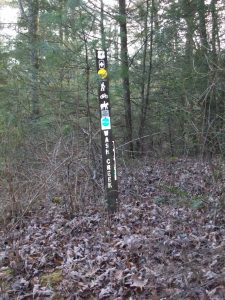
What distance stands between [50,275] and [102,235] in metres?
1.42

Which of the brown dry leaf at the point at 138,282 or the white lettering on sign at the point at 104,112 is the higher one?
the white lettering on sign at the point at 104,112

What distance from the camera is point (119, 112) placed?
16.7 m

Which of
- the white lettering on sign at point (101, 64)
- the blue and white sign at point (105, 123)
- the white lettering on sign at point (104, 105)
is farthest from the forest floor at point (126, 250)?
the white lettering on sign at point (101, 64)

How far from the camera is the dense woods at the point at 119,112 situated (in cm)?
752

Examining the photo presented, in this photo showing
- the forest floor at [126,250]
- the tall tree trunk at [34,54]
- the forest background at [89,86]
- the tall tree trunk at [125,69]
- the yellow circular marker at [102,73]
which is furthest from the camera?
the tall tree trunk at [125,69]

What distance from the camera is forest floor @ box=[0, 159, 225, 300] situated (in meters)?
4.69

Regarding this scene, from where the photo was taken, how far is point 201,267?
15.5 ft

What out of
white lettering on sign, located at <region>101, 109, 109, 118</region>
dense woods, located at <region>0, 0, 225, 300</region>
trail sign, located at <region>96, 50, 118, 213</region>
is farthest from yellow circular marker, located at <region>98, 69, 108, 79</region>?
dense woods, located at <region>0, 0, 225, 300</region>

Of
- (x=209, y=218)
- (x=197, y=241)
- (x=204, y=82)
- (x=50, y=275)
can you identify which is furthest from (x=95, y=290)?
(x=204, y=82)

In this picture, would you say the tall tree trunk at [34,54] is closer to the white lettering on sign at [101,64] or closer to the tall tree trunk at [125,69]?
the tall tree trunk at [125,69]

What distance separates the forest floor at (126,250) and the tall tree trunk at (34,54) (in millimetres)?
5638

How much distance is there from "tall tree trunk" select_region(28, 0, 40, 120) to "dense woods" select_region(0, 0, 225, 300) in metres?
0.05

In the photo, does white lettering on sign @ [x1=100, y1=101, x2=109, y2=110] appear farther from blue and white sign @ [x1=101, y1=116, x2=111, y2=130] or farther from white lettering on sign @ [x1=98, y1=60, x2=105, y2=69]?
white lettering on sign @ [x1=98, y1=60, x2=105, y2=69]

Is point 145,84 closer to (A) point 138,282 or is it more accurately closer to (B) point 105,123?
(B) point 105,123
